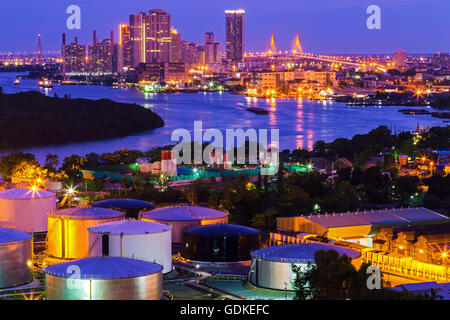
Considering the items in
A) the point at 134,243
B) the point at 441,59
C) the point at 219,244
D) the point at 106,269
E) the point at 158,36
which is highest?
the point at 158,36

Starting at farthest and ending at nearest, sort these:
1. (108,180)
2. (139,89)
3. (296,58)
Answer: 1. (296,58)
2. (139,89)
3. (108,180)

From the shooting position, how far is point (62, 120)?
72.1 ft

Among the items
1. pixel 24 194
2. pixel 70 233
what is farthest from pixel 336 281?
pixel 24 194

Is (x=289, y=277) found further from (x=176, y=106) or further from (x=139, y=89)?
(x=139, y=89)

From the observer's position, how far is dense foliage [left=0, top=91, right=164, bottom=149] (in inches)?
787

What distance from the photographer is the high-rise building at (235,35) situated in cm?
A: 7950

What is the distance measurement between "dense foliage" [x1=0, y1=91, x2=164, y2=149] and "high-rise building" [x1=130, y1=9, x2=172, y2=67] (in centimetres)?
4124

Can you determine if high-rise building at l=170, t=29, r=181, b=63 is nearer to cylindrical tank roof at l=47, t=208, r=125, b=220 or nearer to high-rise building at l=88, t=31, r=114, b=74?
high-rise building at l=88, t=31, r=114, b=74

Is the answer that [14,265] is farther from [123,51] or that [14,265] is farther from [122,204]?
[123,51]

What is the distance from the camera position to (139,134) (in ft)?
70.6

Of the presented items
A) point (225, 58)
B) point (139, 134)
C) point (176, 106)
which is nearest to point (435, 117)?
point (176, 106)

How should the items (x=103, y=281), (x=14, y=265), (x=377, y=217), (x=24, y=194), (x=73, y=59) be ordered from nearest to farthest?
(x=103, y=281) → (x=14, y=265) → (x=377, y=217) → (x=24, y=194) → (x=73, y=59)

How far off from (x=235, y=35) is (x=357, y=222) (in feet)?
243
